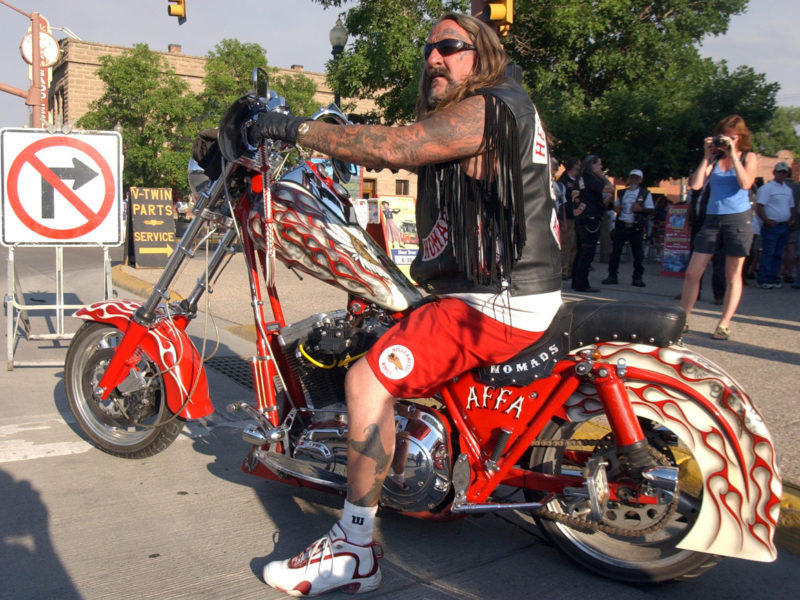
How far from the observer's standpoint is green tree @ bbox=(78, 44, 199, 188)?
31.5 meters

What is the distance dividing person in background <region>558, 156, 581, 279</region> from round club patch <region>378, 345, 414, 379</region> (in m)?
7.67

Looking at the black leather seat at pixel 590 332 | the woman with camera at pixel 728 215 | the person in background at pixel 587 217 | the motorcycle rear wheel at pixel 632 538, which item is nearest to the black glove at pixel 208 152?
the black leather seat at pixel 590 332

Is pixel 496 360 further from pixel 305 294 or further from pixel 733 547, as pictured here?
pixel 305 294

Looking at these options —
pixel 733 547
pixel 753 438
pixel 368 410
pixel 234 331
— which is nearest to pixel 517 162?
pixel 368 410

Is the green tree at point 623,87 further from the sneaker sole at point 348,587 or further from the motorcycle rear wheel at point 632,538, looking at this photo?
the sneaker sole at point 348,587

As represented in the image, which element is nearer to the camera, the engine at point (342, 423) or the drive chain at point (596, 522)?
the drive chain at point (596, 522)

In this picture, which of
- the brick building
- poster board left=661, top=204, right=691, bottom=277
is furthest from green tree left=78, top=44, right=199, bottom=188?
poster board left=661, top=204, right=691, bottom=277

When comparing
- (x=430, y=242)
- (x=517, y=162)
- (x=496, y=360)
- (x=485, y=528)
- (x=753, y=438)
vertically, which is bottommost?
(x=485, y=528)

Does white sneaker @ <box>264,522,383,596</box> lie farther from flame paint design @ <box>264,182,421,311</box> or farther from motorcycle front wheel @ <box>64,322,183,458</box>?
motorcycle front wheel @ <box>64,322,183,458</box>

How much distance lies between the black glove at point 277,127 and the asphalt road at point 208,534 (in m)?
1.56

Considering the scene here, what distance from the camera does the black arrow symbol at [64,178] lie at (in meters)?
5.66

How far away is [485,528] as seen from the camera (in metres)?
3.07

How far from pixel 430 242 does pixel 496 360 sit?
0.48 m

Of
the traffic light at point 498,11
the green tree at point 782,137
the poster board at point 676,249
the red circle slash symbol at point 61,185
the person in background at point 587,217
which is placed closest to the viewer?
the red circle slash symbol at point 61,185
